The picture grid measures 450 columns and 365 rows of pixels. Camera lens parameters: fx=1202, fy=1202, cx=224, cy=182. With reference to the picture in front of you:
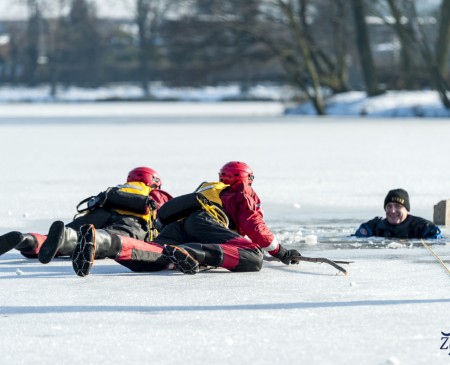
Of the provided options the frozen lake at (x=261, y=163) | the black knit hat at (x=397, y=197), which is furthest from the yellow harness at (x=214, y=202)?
the frozen lake at (x=261, y=163)

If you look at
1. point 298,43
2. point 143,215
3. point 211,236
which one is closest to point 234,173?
point 211,236

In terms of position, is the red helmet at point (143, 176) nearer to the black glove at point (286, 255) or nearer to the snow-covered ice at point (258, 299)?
the snow-covered ice at point (258, 299)

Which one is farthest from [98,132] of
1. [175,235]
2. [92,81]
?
[92,81]

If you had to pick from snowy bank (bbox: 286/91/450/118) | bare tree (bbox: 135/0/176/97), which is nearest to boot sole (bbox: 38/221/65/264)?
snowy bank (bbox: 286/91/450/118)

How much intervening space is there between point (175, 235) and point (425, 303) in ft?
6.99

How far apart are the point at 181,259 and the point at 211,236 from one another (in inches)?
18.4

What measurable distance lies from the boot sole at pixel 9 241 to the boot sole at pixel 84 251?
1.37 ft

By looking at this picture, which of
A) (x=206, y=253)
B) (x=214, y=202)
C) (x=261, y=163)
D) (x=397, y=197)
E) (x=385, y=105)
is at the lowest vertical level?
(x=385, y=105)

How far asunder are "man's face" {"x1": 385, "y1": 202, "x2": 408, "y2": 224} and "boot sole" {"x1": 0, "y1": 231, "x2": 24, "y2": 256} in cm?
331

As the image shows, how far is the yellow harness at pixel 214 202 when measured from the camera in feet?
26.1

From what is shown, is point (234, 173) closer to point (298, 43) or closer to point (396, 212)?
point (396, 212)

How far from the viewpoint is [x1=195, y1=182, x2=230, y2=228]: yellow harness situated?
796 centimetres

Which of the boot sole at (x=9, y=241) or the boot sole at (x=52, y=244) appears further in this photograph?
the boot sole at (x=9, y=241)

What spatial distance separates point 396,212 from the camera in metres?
9.70
